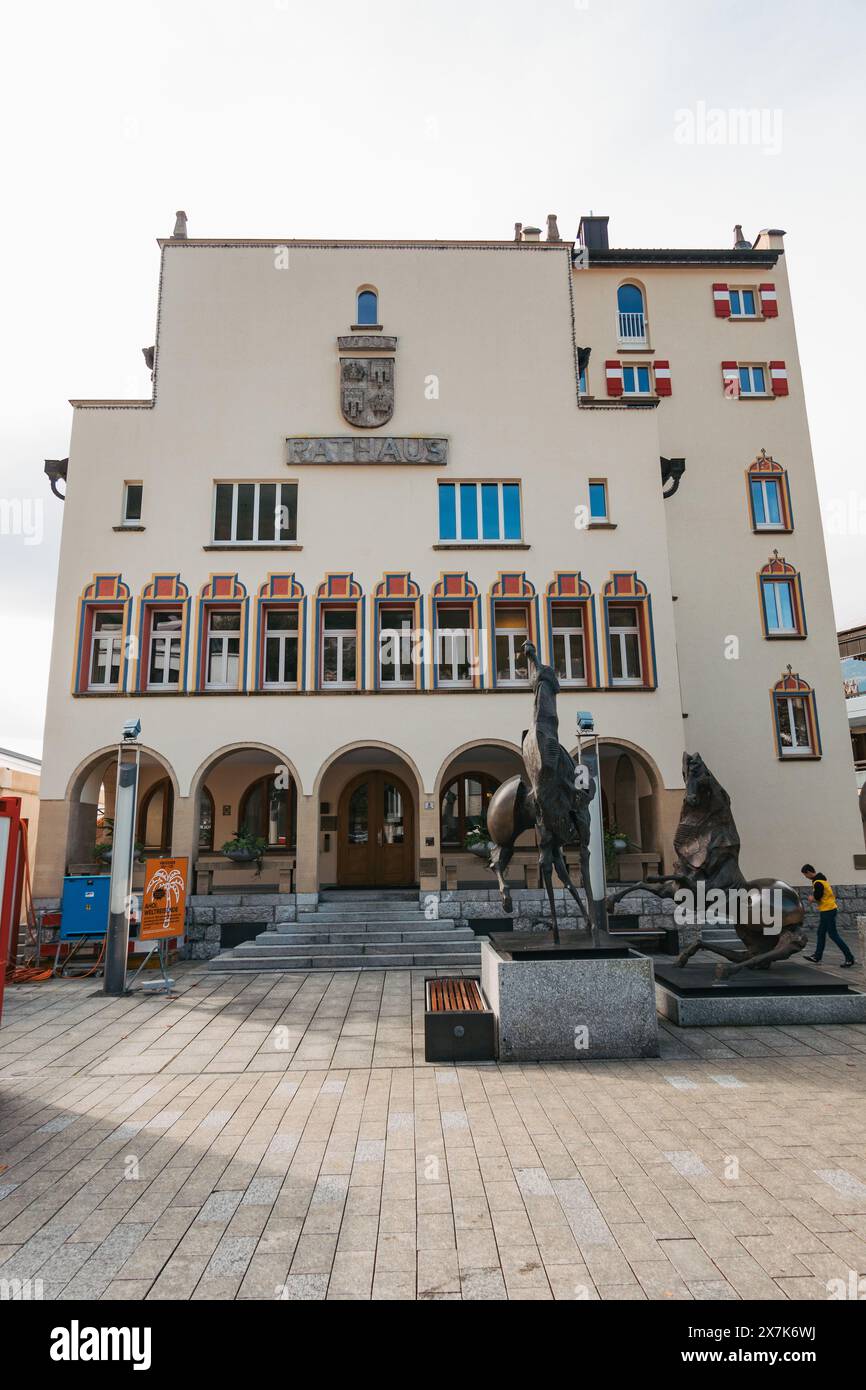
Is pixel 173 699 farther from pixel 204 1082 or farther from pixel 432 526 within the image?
pixel 204 1082

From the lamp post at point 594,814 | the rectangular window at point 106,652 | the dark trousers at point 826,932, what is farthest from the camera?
the rectangular window at point 106,652

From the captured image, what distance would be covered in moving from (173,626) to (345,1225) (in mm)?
16108

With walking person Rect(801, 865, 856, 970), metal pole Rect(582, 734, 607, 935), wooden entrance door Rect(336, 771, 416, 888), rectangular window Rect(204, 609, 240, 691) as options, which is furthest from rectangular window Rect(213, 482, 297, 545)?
walking person Rect(801, 865, 856, 970)

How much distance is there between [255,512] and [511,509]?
6.66 meters

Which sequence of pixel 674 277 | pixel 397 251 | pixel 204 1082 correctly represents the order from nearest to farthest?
1. pixel 204 1082
2. pixel 397 251
3. pixel 674 277

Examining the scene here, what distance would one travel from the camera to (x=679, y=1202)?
488cm

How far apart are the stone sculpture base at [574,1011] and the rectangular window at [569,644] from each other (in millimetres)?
10975

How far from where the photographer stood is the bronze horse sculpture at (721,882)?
9.78 meters

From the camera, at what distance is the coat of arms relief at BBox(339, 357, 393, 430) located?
770 inches

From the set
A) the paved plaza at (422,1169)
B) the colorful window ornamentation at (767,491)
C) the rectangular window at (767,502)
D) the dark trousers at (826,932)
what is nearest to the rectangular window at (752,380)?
the colorful window ornamentation at (767,491)

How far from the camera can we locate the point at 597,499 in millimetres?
19734

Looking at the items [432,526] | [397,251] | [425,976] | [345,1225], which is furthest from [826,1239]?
[397,251]

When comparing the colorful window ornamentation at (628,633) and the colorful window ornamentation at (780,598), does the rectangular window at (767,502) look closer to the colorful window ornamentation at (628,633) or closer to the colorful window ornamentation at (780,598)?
the colorful window ornamentation at (780,598)

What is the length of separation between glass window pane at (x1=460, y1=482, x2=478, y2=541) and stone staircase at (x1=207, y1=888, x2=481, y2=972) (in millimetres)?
9325
